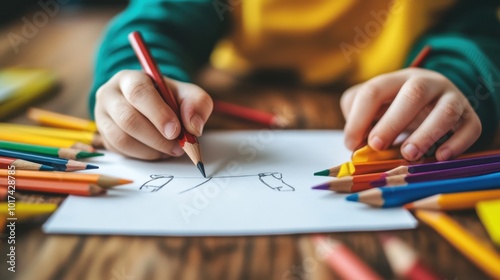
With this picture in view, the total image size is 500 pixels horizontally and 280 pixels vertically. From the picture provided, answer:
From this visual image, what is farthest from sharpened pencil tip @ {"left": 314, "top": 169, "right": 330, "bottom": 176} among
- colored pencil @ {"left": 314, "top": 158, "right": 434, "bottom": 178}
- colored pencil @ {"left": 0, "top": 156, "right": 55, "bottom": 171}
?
colored pencil @ {"left": 0, "top": 156, "right": 55, "bottom": 171}

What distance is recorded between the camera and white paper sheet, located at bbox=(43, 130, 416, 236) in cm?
32

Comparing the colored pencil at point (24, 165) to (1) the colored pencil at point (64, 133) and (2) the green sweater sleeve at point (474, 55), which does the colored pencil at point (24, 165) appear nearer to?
(1) the colored pencil at point (64, 133)

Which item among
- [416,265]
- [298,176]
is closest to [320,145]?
[298,176]

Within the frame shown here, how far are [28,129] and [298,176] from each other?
265 mm

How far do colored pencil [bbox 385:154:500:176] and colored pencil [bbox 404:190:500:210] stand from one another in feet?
0.10

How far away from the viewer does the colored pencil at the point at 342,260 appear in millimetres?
278

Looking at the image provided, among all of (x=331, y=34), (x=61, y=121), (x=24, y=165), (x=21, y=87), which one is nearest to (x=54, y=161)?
(x=24, y=165)

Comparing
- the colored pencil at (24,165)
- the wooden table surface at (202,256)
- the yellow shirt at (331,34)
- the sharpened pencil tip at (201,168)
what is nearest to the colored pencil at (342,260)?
the wooden table surface at (202,256)

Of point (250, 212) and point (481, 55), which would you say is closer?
point (250, 212)

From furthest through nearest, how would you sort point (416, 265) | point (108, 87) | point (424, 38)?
1. point (424, 38)
2. point (108, 87)
3. point (416, 265)

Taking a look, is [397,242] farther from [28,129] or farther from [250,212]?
[28,129]

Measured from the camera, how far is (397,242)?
1.02 ft

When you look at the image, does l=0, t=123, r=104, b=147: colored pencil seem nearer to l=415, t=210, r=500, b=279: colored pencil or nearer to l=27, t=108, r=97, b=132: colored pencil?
l=27, t=108, r=97, b=132: colored pencil

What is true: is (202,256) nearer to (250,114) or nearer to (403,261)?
(403,261)
